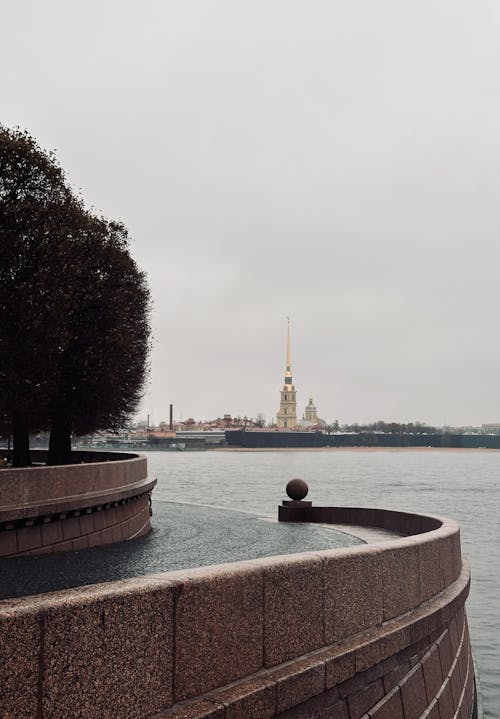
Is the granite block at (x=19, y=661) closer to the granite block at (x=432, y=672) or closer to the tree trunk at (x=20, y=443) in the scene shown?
the granite block at (x=432, y=672)

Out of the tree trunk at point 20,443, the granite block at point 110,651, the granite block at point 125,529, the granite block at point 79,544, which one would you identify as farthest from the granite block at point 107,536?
the granite block at point 110,651

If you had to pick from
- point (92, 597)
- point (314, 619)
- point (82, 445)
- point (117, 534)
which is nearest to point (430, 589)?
point (314, 619)

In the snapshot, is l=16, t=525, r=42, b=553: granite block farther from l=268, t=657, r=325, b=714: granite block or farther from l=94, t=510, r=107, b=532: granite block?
l=268, t=657, r=325, b=714: granite block

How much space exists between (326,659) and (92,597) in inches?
91.8

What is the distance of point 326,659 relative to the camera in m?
5.74

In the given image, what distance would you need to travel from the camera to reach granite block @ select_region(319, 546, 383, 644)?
241 inches

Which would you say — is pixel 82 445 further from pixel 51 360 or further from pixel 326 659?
pixel 326 659

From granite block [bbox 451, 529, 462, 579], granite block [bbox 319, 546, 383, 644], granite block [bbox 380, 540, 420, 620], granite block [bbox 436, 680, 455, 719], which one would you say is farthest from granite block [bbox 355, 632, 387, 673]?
granite block [bbox 451, 529, 462, 579]

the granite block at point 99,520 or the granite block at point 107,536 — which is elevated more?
the granite block at point 99,520

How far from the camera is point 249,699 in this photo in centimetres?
491

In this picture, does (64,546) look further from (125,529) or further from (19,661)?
(19,661)

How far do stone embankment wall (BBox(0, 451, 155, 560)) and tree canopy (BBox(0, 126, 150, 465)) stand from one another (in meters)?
3.94

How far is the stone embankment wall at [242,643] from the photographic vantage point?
3.94 meters

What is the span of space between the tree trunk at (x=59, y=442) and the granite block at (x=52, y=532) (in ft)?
32.5
